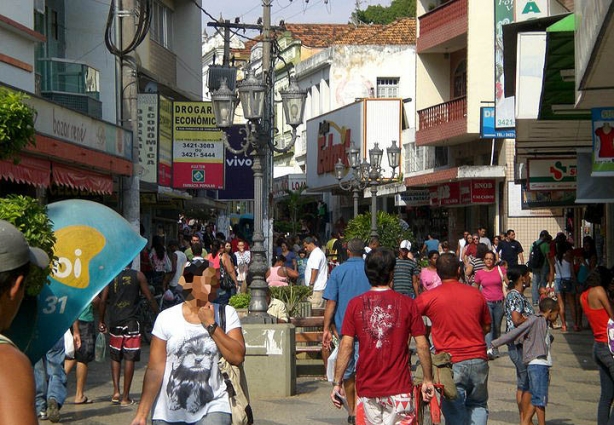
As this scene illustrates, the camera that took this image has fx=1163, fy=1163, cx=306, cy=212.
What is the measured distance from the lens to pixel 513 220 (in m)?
32.9

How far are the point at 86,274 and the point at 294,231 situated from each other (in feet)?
139

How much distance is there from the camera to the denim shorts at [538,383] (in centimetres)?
1076

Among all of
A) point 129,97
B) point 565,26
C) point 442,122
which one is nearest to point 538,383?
point 565,26

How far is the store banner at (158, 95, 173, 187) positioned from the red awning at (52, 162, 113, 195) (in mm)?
5552

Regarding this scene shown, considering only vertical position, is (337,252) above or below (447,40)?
below

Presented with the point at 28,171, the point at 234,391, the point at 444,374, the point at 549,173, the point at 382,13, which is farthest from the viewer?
the point at 382,13

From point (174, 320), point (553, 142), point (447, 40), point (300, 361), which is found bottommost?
point (300, 361)

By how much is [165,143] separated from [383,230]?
257 inches

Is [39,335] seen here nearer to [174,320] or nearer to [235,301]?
[174,320]

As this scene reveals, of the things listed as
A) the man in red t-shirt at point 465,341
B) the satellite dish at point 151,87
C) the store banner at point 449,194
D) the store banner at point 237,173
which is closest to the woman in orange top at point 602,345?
the man in red t-shirt at point 465,341

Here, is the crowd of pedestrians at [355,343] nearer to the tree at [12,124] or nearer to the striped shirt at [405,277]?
the tree at [12,124]

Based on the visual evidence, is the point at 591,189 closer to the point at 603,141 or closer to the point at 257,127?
the point at 603,141

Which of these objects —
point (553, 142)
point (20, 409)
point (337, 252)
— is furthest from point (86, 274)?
point (337, 252)

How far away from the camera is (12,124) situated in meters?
5.20
